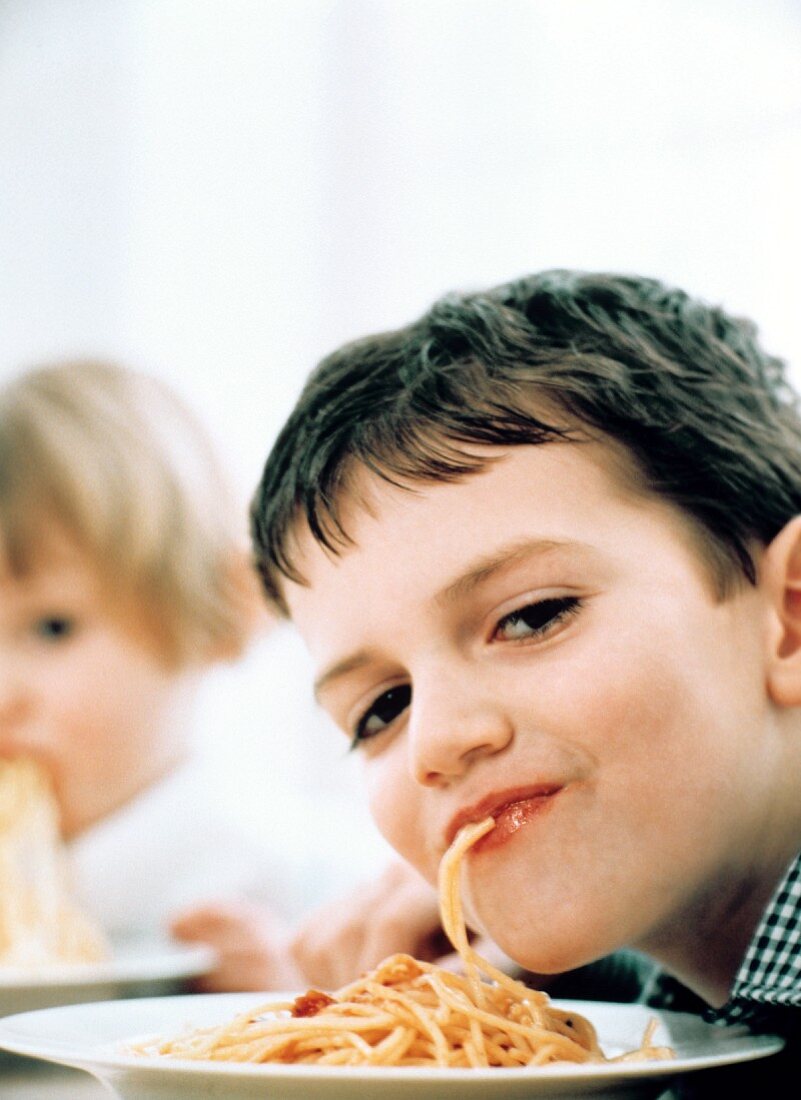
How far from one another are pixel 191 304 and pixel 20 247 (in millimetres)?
530

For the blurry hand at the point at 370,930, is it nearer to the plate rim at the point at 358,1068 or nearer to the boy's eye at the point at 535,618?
the boy's eye at the point at 535,618

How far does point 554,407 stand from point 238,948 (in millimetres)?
881

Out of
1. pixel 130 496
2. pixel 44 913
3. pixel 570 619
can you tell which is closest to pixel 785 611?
pixel 570 619

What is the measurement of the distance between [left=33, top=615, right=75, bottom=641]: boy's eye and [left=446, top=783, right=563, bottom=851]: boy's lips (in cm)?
122

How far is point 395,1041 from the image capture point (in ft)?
2.44

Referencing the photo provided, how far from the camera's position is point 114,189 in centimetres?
349

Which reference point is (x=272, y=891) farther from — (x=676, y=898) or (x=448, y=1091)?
(x=448, y=1091)

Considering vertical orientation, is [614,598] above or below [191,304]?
below

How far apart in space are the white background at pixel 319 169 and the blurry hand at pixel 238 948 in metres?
1.10

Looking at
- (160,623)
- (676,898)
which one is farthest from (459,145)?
(676,898)

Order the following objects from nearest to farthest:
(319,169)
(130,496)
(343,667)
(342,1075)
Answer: (342,1075), (343,667), (130,496), (319,169)

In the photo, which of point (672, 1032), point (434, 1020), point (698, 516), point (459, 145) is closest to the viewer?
point (434, 1020)

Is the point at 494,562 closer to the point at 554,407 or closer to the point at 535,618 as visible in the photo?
the point at 535,618

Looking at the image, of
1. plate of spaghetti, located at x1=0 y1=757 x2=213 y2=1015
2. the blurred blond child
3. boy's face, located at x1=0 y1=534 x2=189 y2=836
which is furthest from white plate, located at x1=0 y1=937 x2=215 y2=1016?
boy's face, located at x1=0 y1=534 x2=189 y2=836
